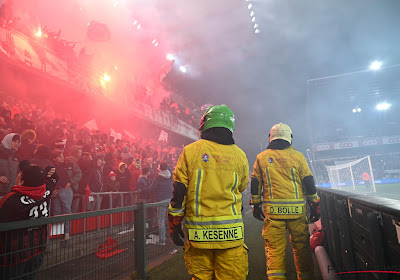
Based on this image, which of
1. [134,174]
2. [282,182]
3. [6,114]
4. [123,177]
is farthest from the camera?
[134,174]

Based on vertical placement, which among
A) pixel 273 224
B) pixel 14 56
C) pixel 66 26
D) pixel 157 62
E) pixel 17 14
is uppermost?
pixel 157 62

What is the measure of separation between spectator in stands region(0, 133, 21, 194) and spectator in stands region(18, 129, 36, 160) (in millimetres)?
640

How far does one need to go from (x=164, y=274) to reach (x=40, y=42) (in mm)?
8964

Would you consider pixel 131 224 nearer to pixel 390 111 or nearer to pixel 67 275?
pixel 67 275

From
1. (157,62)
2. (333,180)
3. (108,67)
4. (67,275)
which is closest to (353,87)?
(333,180)

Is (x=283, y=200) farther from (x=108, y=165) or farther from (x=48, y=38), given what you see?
(x=48, y=38)

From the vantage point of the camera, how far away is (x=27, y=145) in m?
5.98

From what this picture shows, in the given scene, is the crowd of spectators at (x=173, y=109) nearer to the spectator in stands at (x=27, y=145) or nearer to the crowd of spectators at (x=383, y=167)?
the spectator in stands at (x=27, y=145)

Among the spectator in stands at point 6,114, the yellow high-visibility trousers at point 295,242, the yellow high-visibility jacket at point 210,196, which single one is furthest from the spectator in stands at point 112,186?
the yellow high-visibility jacket at point 210,196

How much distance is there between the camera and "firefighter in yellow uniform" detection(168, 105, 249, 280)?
204 centimetres

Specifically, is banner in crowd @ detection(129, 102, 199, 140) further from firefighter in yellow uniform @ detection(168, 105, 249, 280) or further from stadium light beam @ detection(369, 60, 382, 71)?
stadium light beam @ detection(369, 60, 382, 71)

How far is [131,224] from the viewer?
396cm

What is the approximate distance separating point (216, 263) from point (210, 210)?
1.43 feet

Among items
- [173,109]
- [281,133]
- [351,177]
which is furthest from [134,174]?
[351,177]
